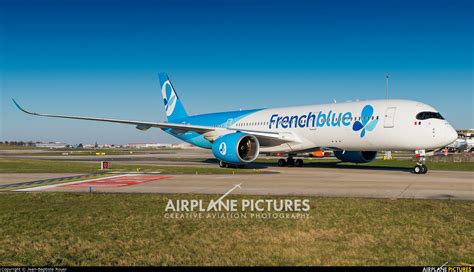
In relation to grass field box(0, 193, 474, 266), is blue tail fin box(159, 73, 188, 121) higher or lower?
higher

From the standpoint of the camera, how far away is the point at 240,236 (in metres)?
7.70

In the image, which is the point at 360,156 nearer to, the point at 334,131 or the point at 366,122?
the point at 334,131

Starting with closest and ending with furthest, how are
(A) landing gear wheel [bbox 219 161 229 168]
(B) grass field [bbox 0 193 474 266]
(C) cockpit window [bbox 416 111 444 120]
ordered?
(B) grass field [bbox 0 193 474 266]
(C) cockpit window [bbox 416 111 444 120]
(A) landing gear wheel [bbox 219 161 229 168]

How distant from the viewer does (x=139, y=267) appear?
6.04m

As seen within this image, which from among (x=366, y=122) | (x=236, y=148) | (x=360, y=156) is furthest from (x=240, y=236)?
(x=360, y=156)

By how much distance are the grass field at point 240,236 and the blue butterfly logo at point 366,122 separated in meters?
12.9

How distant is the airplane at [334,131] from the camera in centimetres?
2183

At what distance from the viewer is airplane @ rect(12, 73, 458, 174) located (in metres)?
21.8

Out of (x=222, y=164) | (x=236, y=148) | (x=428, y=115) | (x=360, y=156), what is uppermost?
(x=428, y=115)

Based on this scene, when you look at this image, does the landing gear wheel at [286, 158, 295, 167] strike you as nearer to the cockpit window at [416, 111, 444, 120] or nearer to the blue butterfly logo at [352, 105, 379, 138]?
the blue butterfly logo at [352, 105, 379, 138]

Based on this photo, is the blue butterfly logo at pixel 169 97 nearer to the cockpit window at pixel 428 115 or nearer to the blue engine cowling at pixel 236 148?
the blue engine cowling at pixel 236 148

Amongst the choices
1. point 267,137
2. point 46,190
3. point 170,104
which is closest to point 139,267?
point 46,190

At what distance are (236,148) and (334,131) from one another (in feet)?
20.1

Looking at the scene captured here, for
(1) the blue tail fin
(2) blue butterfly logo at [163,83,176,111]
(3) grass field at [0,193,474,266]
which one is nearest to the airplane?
(1) the blue tail fin
